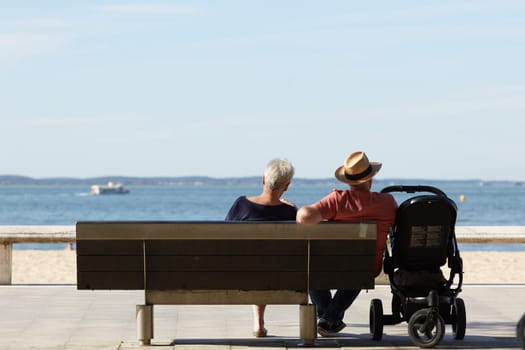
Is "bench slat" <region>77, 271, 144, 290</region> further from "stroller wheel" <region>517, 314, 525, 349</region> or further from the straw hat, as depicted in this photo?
"stroller wheel" <region>517, 314, 525, 349</region>

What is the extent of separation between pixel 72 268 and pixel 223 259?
48.9 feet

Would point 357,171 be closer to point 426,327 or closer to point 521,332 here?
point 426,327

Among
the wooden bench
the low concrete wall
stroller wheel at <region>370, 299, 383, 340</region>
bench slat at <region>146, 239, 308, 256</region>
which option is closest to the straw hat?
the wooden bench

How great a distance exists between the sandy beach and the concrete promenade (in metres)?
7.11

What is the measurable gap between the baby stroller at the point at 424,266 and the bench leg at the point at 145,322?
154 centimetres

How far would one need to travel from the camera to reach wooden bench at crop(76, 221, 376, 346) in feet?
25.7

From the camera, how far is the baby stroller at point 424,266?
26.3 feet

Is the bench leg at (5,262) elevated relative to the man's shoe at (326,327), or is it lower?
elevated

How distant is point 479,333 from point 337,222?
166 centimetres

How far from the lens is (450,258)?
320 inches

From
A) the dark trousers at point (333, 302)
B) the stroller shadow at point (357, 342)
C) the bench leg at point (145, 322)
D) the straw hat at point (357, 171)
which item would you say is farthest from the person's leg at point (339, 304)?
the bench leg at point (145, 322)

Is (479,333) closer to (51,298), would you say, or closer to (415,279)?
(415,279)

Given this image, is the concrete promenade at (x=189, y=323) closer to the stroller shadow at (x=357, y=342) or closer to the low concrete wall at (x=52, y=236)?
the stroller shadow at (x=357, y=342)

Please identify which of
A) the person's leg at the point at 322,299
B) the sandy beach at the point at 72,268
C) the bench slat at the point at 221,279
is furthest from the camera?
the sandy beach at the point at 72,268
